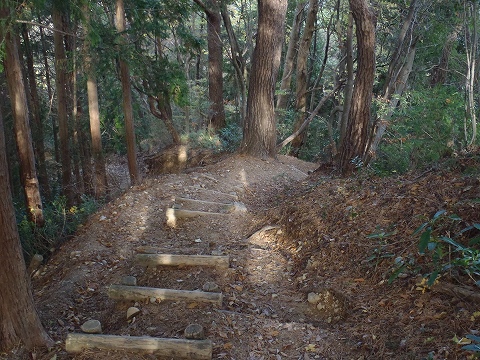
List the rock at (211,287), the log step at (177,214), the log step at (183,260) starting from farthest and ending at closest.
Answer: 1. the log step at (177,214)
2. the log step at (183,260)
3. the rock at (211,287)

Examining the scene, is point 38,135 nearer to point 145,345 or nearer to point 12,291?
point 12,291

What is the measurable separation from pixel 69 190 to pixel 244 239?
8152 millimetres

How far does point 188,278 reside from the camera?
5109 mm

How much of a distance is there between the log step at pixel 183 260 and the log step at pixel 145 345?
1672mm

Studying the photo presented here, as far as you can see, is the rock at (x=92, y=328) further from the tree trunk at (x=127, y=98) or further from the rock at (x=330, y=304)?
the tree trunk at (x=127, y=98)

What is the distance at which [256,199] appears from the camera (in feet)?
28.1

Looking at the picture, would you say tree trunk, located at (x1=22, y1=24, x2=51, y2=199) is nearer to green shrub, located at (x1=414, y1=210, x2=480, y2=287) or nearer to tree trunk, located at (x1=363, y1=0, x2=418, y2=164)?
tree trunk, located at (x1=363, y1=0, x2=418, y2=164)

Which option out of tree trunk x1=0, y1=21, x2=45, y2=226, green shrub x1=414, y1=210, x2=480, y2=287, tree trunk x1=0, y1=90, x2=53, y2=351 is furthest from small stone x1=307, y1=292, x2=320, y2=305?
tree trunk x1=0, y1=21, x2=45, y2=226

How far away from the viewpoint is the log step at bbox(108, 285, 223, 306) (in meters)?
4.43

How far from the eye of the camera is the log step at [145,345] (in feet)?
11.9

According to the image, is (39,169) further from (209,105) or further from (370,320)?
(370,320)

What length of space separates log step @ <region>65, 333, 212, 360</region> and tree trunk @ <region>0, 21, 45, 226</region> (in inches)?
233

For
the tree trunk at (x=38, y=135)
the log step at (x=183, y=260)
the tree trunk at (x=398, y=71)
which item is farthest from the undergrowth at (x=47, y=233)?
the tree trunk at (x=398, y=71)

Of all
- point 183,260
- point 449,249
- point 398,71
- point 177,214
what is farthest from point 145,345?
point 398,71
